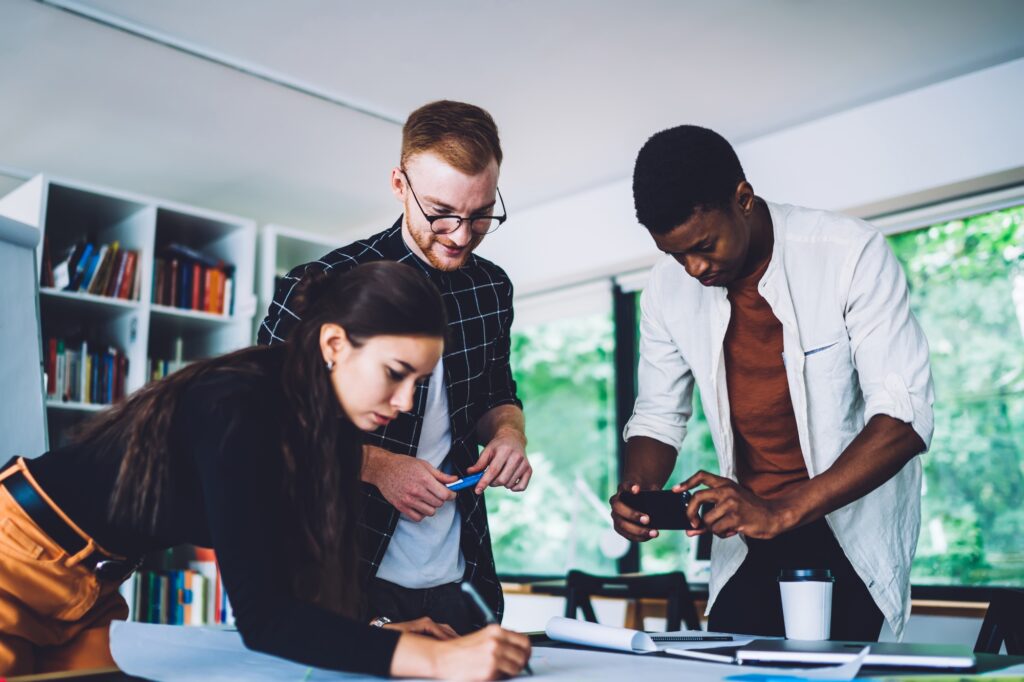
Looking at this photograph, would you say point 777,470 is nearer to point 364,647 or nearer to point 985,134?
point 364,647

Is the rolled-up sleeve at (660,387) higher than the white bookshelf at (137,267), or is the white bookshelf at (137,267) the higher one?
the white bookshelf at (137,267)

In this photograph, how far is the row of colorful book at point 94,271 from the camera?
3.48m

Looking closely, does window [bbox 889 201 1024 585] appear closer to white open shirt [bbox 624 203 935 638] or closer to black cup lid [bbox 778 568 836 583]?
white open shirt [bbox 624 203 935 638]

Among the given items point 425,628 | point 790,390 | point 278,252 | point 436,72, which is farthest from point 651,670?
point 278,252

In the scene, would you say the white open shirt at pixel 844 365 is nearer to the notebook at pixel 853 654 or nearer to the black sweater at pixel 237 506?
the notebook at pixel 853 654

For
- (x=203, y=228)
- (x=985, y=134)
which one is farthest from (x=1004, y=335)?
(x=203, y=228)

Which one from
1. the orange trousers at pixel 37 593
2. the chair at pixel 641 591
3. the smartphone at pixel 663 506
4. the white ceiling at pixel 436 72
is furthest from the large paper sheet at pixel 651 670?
the white ceiling at pixel 436 72

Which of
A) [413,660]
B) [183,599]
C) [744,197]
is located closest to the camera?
[413,660]

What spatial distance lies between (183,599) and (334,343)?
2.85 metres

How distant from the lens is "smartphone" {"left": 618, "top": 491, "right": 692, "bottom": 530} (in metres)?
1.56

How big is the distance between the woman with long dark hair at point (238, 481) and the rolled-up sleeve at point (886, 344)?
2.71 ft

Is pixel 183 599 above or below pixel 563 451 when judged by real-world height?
below

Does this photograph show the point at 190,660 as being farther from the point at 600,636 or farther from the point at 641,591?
the point at 641,591

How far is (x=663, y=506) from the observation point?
1590mm
